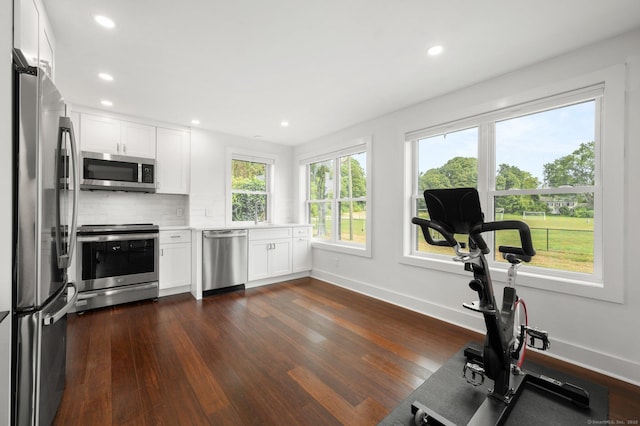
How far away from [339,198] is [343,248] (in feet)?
2.82

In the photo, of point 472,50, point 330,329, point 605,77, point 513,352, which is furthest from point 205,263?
point 605,77

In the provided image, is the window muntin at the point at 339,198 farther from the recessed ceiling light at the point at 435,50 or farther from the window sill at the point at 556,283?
the recessed ceiling light at the point at 435,50

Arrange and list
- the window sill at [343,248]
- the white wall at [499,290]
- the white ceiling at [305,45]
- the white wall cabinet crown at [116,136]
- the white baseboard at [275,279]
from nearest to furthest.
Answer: the white ceiling at [305,45] < the white wall at [499,290] < the white wall cabinet crown at [116,136] < the window sill at [343,248] < the white baseboard at [275,279]

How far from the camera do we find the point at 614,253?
6.48 feet

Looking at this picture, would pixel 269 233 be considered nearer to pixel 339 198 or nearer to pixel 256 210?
pixel 256 210

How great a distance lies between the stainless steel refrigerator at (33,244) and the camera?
116cm

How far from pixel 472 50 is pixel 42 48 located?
3.04 metres

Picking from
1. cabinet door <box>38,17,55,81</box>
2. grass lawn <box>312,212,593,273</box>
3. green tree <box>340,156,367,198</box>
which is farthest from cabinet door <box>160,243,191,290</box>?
grass lawn <box>312,212,593,273</box>

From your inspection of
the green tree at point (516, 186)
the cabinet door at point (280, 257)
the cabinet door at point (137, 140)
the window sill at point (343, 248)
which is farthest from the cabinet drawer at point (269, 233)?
the green tree at point (516, 186)

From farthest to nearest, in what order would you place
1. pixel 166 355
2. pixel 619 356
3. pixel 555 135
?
pixel 555 135
pixel 166 355
pixel 619 356

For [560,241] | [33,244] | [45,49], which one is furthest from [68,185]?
[560,241]

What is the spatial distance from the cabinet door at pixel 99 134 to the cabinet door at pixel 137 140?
66 millimetres

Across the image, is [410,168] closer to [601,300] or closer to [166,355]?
[601,300]

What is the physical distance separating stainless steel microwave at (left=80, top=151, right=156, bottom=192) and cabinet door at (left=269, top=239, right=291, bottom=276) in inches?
77.3
